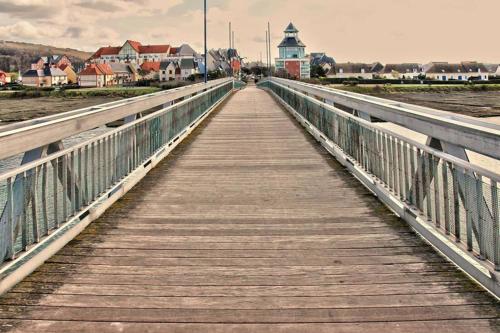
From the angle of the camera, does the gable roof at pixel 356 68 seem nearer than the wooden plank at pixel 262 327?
No

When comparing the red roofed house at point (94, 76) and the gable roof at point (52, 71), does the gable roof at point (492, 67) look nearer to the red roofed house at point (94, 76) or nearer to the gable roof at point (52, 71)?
the red roofed house at point (94, 76)

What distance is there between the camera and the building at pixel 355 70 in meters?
152

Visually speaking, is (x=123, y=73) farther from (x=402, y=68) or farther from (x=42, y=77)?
(x=402, y=68)

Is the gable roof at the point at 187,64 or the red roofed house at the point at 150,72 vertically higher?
the gable roof at the point at 187,64

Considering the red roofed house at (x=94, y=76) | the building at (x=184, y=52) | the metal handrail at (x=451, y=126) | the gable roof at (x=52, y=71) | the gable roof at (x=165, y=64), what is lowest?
the metal handrail at (x=451, y=126)

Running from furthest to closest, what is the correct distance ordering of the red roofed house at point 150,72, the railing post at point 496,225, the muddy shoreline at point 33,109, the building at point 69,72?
1. the building at point 69,72
2. the red roofed house at point 150,72
3. the muddy shoreline at point 33,109
4. the railing post at point 496,225

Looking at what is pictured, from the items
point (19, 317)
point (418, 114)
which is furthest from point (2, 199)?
point (418, 114)

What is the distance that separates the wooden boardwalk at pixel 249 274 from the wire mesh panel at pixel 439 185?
275 millimetres

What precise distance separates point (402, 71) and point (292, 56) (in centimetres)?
6433

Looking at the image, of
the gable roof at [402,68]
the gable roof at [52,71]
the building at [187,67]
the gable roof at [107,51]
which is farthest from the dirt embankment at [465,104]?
the gable roof at [107,51]

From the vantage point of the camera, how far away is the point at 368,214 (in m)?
5.25

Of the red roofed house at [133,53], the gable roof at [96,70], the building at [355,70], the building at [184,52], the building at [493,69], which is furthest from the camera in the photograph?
the red roofed house at [133,53]

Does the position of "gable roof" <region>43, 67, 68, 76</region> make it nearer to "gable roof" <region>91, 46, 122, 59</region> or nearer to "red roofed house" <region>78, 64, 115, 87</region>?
"red roofed house" <region>78, 64, 115, 87</region>

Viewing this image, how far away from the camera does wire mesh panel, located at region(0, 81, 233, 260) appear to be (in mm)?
3453
